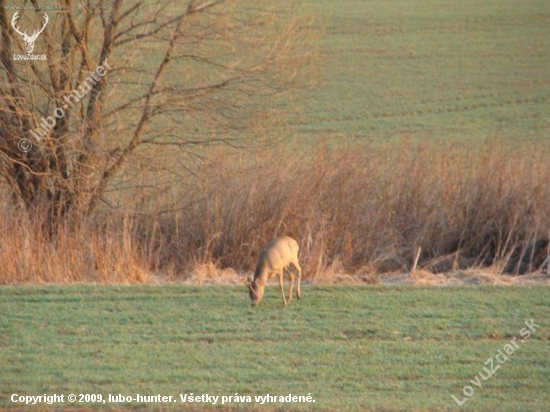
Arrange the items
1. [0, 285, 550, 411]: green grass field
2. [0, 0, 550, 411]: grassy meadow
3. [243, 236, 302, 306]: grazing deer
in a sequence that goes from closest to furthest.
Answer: [0, 285, 550, 411]: green grass field, [0, 0, 550, 411]: grassy meadow, [243, 236, 302, 306]: grazing deer

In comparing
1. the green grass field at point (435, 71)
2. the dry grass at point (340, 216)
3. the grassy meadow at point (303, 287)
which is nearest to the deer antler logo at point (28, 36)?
the grassy meadow at point (303, 287)

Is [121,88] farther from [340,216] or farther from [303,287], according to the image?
[303,287]

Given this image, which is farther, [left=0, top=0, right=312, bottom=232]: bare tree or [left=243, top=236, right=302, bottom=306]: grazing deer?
[left=0, top=0, right=312, bottom=232]: bare tree

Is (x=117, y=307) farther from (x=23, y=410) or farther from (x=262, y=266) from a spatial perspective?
(x=23, y=410)

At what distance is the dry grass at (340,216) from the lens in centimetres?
1382

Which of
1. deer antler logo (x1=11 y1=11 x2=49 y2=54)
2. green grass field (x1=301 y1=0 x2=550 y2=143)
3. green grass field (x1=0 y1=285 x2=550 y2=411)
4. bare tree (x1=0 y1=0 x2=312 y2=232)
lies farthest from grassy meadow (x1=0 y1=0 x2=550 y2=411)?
green grass field (x1=301 y1=0 x2=550 y2=143)

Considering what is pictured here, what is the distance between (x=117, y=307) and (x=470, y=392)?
177 inches

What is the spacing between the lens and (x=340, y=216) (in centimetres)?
1477

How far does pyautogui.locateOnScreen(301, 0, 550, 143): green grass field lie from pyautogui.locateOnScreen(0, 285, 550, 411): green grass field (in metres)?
13.8

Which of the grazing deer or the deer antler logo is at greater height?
the deer antler logo

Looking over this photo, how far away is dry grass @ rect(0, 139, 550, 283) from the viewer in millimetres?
13820

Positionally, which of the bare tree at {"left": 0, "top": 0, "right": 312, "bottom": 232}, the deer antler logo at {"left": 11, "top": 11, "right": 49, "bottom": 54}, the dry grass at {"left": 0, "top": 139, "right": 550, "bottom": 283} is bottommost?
the dry grass at {"left": 0, "top": 139, "right": 550, "bottom": 283}

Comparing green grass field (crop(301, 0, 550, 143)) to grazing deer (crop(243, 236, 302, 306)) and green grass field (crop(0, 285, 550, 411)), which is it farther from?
green grass field (crop(0, 285, 550, 411))

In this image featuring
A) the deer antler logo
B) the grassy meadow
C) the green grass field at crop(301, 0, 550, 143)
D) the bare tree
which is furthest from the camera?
the green grass field at crop(301, 0, 550, 143)
